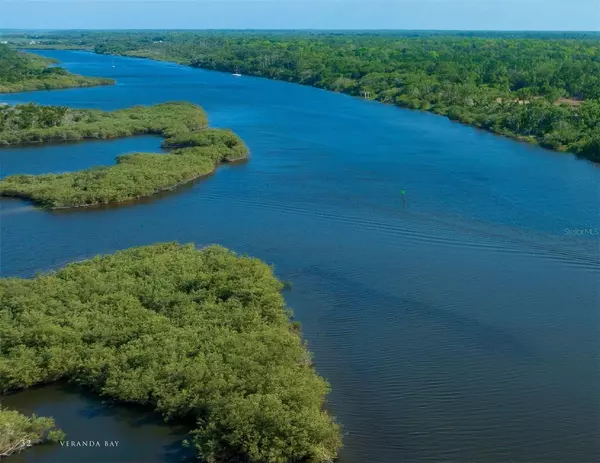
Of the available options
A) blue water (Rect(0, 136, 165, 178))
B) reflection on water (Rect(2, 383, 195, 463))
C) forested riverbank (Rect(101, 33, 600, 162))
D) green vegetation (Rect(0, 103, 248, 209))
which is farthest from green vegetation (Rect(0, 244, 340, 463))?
forested riverbank (Rect(101, 33, 600, 162))

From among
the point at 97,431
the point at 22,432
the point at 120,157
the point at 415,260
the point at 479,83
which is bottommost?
the point at 97,431

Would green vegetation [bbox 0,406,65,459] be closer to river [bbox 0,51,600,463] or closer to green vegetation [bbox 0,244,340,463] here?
→ river [bbox 0,51,600,463]

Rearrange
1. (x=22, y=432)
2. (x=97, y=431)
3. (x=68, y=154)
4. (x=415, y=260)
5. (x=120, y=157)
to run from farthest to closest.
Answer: (x=68, y=154)
(x=120, y=157)
(x=415, y=260)
(x=97, y=431)
(x=22, y=432)

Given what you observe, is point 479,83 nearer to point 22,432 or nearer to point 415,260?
point 415,260

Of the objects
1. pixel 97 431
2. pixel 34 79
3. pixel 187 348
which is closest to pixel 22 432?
pixel 97 431

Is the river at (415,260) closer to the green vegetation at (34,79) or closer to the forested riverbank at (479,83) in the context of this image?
the forested riverbank at (479,83)

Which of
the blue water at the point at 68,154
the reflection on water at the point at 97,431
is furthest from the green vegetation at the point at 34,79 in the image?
the reflection on water at the point at 97,431

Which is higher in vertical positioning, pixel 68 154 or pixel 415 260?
pixel 68 154
